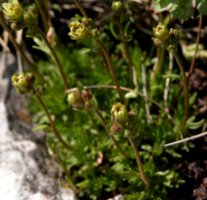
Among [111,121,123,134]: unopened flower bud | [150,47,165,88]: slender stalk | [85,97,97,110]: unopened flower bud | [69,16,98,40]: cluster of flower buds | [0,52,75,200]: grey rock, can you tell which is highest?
[69,16,98,40]: cluster of flower buds

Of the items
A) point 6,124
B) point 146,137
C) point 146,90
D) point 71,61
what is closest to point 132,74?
point 146,90

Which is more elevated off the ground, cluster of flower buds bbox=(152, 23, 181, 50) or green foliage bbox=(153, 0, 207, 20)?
green foliage bbox=(153, 0, 207, 20)

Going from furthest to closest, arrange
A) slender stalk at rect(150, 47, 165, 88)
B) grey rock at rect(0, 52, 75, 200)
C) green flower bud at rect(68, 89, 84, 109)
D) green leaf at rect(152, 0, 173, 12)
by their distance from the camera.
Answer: slender stalk at rect(150, 47, 165, 88) < grey rock at rect(0, 52, 75, 200) < green leaf at rect(152, 0, 173, 12) < green flower bud at rect(68, 89, 84, 109)

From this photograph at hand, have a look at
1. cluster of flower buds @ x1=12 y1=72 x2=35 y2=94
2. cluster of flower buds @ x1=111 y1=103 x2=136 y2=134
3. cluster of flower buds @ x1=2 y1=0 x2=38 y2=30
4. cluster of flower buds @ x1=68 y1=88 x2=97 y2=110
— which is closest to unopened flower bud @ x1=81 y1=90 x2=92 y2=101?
cluster of flower buds @ x1=68 y1=88 x2=97 y2=110

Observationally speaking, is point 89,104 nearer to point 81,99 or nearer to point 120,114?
point 81,99

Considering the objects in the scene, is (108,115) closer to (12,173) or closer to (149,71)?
(149,71)

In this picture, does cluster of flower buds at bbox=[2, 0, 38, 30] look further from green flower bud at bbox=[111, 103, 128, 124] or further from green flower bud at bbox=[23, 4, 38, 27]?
green flower bud at bbox=[111, 103, 128, 124]

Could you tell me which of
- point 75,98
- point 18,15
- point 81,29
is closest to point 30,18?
point 18,15
